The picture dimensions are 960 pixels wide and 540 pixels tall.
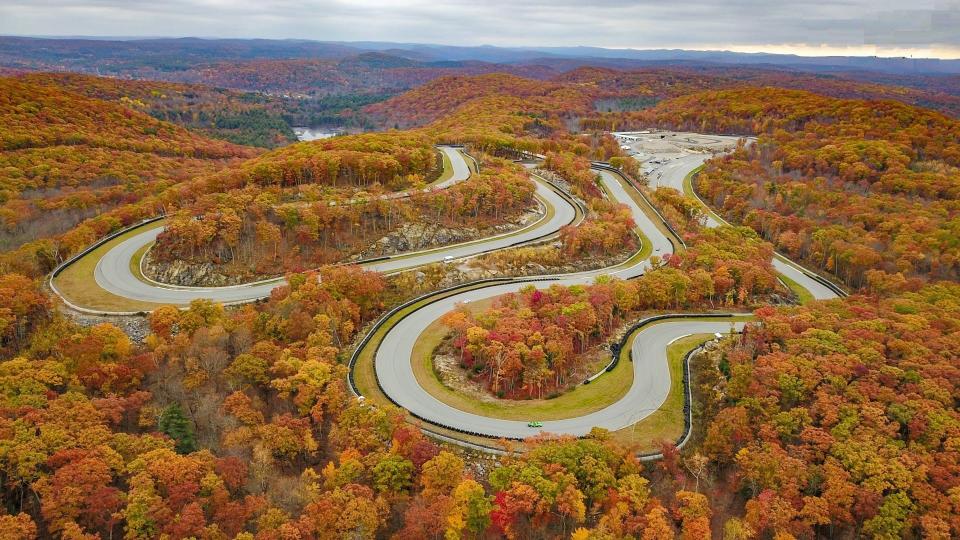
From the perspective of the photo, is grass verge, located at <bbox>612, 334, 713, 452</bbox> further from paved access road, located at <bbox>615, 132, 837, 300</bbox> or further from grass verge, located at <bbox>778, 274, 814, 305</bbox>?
paved access road, located at <bbox>615, 132, 837, 300</bbox>

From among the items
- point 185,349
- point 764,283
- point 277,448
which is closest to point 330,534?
point 277,448

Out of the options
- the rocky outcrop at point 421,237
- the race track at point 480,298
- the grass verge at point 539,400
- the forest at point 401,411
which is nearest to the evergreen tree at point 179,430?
the forest at point 401,411

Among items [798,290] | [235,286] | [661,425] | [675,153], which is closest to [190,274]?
[235,286]

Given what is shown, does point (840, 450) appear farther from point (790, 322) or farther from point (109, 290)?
point (109, 290)

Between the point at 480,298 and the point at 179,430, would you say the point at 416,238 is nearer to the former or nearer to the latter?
the point at 480,298

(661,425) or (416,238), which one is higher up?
(416,238)

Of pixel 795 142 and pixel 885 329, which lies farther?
pixel 795 142
